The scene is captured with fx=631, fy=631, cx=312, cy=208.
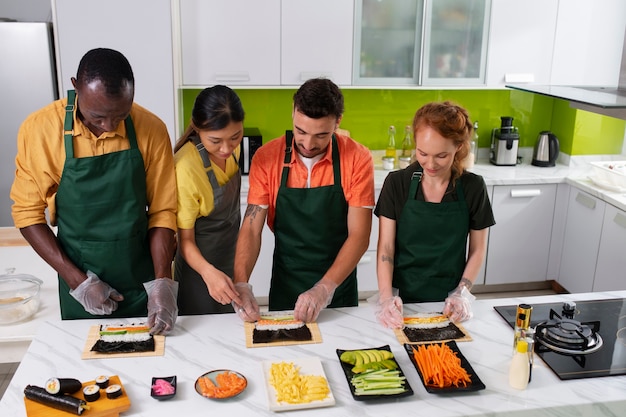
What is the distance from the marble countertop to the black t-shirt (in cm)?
37

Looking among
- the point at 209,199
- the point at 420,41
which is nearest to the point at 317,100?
the point at 209,199

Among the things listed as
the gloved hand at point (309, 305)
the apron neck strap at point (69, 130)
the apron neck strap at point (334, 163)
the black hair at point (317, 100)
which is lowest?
the gloved hand at point (309, 305)

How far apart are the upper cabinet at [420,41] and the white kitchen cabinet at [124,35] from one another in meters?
1.17

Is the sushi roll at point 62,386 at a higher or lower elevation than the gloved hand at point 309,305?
lower

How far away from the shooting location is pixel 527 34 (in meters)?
4.04

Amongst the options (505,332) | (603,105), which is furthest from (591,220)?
(603,105)

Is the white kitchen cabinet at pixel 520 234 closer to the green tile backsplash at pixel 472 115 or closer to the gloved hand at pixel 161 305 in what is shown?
the green tile backsplash at pixel 472 115

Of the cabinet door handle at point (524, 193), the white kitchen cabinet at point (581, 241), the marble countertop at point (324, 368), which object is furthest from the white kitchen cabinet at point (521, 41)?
the marble countertop at point (324, 368)

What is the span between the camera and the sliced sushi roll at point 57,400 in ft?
5.07

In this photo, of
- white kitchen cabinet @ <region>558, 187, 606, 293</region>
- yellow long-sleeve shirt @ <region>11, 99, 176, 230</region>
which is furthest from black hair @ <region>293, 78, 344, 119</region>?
white kitchen cabinet @ <region>558, 187, 606, 293</region>

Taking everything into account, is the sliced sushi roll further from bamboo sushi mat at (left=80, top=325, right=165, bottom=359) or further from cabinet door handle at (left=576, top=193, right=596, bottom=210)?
cabinet door handle at (left=576, top=193, right=596, bottom=210)

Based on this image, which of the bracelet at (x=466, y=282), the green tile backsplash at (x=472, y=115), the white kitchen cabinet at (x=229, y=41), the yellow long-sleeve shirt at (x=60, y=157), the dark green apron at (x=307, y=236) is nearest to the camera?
the yellow long-sleeve shirt at (x=60, y=157)

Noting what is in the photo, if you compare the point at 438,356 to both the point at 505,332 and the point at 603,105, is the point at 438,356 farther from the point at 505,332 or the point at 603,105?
the point at 603,105

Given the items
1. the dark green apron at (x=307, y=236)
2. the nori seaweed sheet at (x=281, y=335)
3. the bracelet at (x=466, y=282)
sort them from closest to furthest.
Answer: the nori seaweed sheet at (x=281, y=335)
the bracelet at (x=466, y=282)
the dark green apron at (x=307, y=236)
